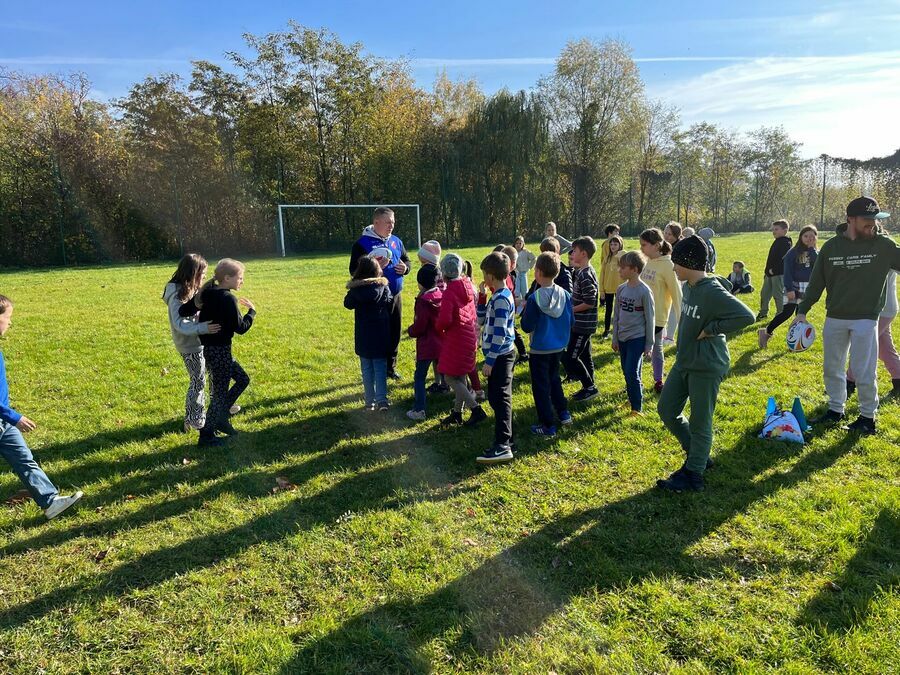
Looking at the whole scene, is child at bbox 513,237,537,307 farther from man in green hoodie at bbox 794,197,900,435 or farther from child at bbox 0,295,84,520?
child at bbox 0,295,84,520

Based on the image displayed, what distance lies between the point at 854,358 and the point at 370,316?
456cm

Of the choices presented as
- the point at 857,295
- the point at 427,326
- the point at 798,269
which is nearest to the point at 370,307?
the point at 427,326

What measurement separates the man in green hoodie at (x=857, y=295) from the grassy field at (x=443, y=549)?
50cm

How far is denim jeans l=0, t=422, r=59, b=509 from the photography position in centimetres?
358

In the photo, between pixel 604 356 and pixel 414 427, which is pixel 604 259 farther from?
pixel 414 427

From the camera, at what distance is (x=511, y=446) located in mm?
4820

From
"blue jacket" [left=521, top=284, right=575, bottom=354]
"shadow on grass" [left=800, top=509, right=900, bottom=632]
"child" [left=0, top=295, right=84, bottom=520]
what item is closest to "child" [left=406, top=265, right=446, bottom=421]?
"blue jacket" [left=521, top=284, right=575, bottom=354]

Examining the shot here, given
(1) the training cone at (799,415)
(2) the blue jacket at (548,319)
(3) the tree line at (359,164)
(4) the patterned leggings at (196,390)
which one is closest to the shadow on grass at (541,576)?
(1) the training cone at (799,415)

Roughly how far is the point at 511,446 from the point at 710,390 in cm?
177

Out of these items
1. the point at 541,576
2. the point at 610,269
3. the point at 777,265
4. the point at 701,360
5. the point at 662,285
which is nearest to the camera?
the point at 541,576

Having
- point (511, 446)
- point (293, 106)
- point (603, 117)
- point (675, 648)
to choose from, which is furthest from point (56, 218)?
point (603, 117)

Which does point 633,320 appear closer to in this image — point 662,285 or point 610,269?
point 662,285

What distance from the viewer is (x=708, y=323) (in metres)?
3.73

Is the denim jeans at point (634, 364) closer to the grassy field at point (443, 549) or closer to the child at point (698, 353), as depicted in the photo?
the grassy field at point (443, 549)
